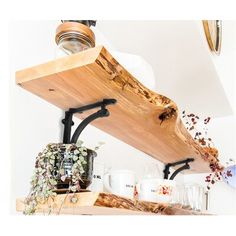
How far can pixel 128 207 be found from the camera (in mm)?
859

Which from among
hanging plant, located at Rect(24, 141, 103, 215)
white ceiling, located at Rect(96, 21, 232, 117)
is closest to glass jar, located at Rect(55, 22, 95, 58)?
hanging plant, located at Rect(24, 141, 103, 215)

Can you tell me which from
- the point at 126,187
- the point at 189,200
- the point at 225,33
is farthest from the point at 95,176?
the point at 225,33

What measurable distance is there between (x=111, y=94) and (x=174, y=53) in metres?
0.91

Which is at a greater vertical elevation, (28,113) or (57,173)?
(28,113)

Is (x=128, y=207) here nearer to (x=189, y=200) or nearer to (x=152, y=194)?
(x=152, y=194)

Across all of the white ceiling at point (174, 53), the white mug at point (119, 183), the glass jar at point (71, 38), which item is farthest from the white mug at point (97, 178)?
the white ceiling at point (174, 53)

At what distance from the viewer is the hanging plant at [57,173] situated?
2.63 ft

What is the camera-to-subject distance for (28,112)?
97cm

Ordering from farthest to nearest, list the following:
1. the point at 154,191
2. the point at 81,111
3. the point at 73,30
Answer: the point at 154,191
the point at 81,111
the point at 73,30

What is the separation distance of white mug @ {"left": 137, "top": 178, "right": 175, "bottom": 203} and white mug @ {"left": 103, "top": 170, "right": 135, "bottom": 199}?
149 millimetres

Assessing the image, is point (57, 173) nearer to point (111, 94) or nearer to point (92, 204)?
point (92, 204)

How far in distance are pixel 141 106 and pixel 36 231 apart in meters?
0.55

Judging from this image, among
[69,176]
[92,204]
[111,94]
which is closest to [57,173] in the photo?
[69,176]

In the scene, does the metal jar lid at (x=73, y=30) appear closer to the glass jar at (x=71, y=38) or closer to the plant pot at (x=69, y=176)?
the glass jar at (x=71, y=38)
